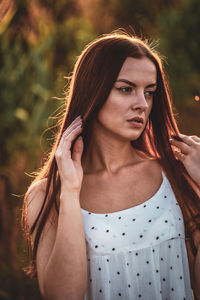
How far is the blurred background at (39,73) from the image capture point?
4.29 metres

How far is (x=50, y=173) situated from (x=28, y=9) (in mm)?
3539

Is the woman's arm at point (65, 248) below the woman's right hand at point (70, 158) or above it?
below

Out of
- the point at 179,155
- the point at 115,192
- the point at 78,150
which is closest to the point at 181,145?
the point at 179,155

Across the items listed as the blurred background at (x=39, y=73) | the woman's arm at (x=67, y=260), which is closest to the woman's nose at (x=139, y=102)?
the woman's arm at (x=67, y=260)

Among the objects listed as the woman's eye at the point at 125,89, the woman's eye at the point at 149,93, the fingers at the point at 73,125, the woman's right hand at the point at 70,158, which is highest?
the woman's eye at the point at 149,93

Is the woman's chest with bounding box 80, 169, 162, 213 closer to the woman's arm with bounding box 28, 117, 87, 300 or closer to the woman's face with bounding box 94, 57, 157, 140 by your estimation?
the woman's arm with bounding box 28, 117, 87, 300

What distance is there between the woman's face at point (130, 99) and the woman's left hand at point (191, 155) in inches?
9.8

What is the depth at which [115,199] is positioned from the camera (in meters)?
1.80

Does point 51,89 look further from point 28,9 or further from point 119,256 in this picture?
point 119,256

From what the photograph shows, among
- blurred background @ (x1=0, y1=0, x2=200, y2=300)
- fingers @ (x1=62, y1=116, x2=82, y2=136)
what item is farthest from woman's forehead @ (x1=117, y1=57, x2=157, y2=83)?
blurred background @ (x1=0, y1=0, x2=200, y2=300)

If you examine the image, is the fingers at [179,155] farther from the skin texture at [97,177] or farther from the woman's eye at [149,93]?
the woman's eye at [149,93]

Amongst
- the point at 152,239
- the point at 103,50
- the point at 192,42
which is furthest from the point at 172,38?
the point at 152,239

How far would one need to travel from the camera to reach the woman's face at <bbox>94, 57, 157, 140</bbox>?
171 cm

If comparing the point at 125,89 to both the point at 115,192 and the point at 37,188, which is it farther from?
the point at 37,188
